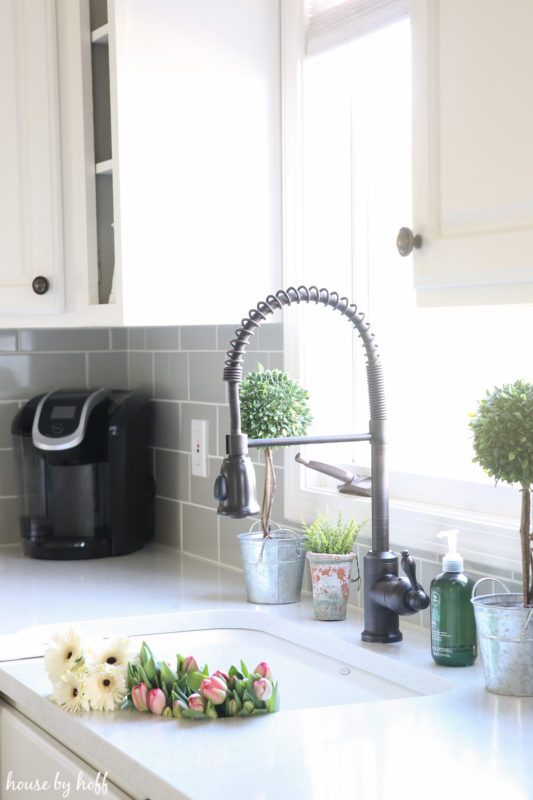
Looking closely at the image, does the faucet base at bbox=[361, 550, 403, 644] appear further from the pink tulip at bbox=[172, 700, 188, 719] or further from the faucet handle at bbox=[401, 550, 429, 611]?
the pink tulip at bbox=[172, 700, 188, 719]

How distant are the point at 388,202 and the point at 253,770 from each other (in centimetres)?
116

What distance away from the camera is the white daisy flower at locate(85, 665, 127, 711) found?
4.51 ft

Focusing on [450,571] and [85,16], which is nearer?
[450,571]

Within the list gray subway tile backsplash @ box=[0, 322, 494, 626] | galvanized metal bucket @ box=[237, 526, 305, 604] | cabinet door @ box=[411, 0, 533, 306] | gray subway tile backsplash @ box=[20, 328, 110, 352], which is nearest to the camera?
cabinet door @ box=[411, 0, 533, 306]

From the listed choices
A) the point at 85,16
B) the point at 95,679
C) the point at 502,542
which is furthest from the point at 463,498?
the point at 85,16

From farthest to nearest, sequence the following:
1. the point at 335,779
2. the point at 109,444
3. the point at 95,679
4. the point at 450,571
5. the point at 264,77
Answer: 1. the point at 109,444
2. the point at 264,77
3. the point at 450,571
4. the point at 95,679
5. the point at 335,779

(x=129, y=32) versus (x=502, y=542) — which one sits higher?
(x=129, y=32)

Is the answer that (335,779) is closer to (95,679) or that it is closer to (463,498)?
(95,679)

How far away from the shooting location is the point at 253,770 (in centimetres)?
113

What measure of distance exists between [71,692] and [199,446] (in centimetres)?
107

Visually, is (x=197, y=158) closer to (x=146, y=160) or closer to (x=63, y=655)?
(x=146, y=160)

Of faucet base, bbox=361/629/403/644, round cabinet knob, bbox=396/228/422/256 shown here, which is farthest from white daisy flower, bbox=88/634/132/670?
round cabinet knob, bbox=396/228/422/256

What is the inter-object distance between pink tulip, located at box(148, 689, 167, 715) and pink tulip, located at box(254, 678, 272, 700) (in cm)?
12

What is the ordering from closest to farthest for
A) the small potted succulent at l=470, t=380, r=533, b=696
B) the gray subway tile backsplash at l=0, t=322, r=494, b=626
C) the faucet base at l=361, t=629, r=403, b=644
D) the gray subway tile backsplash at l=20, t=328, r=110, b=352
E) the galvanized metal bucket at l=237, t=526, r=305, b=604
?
the small potted succulent at l=470, t=380, r=533, b=696
the faucet base at l=361, t=629, r=403, b=644
the galvanized metal bucket at l=237, t=526, r=305, b=604
the gray subway tile backsplash at l=0, t=322, r=494, b=626
the gray subway tile backsplash at l=20, t=328, r=110, b=352
